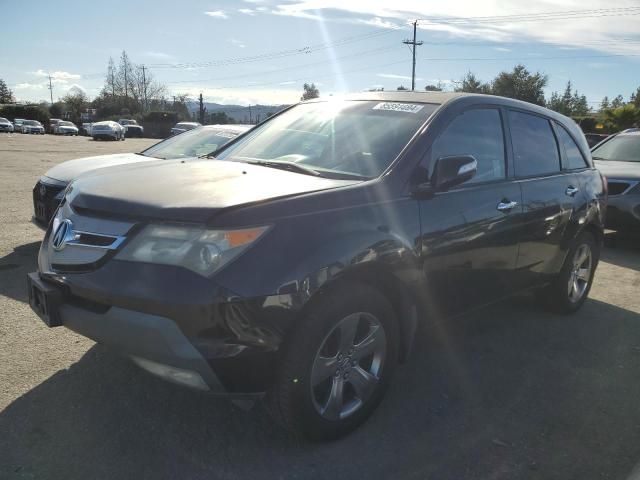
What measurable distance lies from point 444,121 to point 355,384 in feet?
5.52

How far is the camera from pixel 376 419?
310cm

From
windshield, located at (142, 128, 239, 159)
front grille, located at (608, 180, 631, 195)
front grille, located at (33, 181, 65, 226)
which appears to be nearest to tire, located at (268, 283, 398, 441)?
front grille, located at (33, 181, 65, 226)

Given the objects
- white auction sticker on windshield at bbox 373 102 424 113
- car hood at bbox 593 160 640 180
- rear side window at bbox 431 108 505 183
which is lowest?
car hood at bbox 593 160 640 180

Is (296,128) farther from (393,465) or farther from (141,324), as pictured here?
(393,465)

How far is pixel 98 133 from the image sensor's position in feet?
137

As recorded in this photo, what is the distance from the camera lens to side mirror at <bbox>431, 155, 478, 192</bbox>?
3.05 meters

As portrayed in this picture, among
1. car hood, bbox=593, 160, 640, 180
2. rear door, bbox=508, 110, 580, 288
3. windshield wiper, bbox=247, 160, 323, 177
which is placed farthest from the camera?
car hood, bbox=593, 160, 640, 180

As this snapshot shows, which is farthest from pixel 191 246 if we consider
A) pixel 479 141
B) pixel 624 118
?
pixel 624 118

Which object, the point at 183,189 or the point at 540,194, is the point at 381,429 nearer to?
the point at 183,189

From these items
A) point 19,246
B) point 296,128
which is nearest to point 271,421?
point 296,128

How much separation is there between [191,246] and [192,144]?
528 cm

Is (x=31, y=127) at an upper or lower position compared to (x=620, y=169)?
lower

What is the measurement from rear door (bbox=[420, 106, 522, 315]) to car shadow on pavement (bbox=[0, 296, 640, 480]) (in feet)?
1.87

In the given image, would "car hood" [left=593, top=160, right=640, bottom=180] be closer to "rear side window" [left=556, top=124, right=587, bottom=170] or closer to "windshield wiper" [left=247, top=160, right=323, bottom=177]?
"rear side window" [left=556, top=124, right=587, bottom=170]
